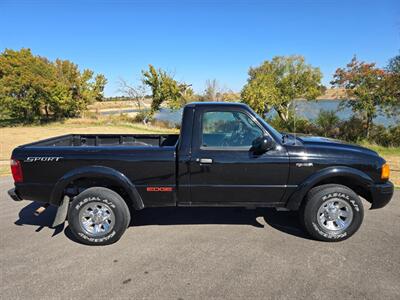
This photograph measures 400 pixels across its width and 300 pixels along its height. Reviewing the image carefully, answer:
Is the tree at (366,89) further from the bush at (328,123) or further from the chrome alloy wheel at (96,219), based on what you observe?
the chrome alloy wheel at (96,219)

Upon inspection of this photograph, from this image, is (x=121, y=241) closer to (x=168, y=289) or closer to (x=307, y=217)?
(x=168, y=289)

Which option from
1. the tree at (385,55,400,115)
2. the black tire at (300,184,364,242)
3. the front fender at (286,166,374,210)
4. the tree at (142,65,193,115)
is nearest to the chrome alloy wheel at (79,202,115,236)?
the front fender at (286,166,374,210)

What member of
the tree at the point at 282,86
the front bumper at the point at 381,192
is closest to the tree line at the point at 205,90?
the tree at the point at 282,86

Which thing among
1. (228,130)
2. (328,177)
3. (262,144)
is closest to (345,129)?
(328,177)

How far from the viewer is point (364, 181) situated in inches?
134

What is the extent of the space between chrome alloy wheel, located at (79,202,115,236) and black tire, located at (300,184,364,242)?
265cm

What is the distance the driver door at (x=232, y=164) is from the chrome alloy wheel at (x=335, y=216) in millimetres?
622

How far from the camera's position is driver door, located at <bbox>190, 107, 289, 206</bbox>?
3.39 m

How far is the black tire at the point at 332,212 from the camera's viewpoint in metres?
3.45

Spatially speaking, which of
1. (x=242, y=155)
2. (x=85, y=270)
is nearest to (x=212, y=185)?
(x=242, y=155)

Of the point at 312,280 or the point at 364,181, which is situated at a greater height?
the point at 364,181

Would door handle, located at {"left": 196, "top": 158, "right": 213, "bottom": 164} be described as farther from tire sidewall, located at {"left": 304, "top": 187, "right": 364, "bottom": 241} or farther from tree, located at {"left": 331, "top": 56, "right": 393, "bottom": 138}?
tree, located at {"left": 331, "top": 56, "right": 393, "bottom": 138}

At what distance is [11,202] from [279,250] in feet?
16.9

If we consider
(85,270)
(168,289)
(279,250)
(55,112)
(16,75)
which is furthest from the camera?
(55,112)
